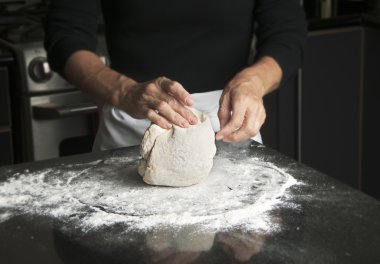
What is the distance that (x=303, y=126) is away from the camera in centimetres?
246

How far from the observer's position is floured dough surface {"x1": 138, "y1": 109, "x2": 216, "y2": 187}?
1095mm

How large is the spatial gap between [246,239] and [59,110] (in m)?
1.23

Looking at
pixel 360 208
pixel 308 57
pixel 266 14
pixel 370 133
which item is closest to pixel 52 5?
pixel 266 14

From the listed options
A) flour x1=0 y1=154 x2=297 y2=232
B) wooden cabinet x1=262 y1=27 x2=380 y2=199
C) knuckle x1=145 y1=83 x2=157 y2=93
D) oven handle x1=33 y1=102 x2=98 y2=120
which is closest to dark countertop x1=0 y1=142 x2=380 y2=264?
flour x1=0 y1=154 x2=297 y2=232

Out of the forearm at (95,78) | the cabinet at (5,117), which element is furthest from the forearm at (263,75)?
the cabinet at (5,117)

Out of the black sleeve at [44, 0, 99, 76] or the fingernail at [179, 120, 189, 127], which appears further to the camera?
the black sleeve at [44, 0, 99, 76]

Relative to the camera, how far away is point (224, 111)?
1.19m

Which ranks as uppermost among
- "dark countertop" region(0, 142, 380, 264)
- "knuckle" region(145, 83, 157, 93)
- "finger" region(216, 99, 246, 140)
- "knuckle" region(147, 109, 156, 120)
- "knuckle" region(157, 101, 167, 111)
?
"knuckle" region(145, 83, 157, 93)

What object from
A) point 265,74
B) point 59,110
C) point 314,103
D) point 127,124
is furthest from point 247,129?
point 314,103

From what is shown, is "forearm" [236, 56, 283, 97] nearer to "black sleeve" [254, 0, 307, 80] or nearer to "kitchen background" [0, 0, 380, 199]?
"black sleeve" [254, 0, 307, 80]

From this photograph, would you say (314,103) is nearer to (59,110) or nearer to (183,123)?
(59,110)

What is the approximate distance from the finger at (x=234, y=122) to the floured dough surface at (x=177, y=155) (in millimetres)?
16

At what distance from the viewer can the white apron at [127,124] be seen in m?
1.41

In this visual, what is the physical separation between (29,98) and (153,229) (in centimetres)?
120
